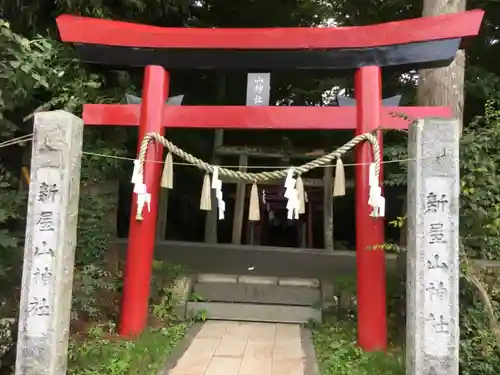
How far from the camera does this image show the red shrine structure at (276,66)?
19.1 feet

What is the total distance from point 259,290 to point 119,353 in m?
2.94

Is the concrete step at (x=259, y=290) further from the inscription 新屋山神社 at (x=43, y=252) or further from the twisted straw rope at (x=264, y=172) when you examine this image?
the inscription 新屋山神社 at (x=43, y=252)

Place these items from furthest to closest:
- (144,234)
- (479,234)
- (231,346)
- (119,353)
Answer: (144,234), (231,346), (119,353), (479,234)

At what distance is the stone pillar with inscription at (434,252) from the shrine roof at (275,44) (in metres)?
1.89

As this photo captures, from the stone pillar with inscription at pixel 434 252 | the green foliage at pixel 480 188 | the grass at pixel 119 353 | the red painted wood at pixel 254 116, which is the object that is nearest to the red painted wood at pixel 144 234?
the red painted wood at pixel 254 116

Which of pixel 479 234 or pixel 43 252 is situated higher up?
pixel 479 234

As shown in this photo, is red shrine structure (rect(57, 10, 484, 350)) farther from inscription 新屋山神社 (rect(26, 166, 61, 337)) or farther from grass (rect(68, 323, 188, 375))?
inscription 新屋山神社 (rect(26, 166, 61, 337))

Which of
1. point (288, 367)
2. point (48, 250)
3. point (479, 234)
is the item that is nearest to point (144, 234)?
point (48, 250)

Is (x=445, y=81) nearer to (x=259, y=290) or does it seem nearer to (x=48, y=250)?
(x=259, y=290)

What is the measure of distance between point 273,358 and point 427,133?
2.94 m

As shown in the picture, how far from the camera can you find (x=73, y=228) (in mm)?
4539

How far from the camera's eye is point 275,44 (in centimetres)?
615

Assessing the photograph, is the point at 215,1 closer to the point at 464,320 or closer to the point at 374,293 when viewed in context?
the point at 374,293

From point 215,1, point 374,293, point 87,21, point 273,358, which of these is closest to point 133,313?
point 273,358
